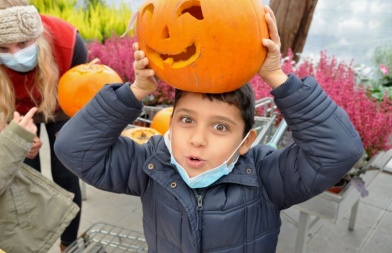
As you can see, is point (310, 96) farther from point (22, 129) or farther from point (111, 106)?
point (22, 129)

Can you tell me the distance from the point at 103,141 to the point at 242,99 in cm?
52

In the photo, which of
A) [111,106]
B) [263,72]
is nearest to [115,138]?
[111,106]

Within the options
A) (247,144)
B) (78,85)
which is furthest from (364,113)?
(78,85)

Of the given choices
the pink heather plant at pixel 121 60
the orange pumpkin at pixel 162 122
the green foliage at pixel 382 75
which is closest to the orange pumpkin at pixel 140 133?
the orange pumpkin at pixel 162 122

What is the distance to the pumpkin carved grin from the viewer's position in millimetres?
1249

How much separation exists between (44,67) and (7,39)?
309 millimetres

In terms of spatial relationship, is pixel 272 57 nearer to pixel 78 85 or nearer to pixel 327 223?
pixel 78 85

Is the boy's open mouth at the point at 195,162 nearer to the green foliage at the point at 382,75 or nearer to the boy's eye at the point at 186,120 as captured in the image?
the boy's eye at the point at 186,120

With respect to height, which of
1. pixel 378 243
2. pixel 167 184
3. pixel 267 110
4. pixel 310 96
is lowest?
pixel 378 243

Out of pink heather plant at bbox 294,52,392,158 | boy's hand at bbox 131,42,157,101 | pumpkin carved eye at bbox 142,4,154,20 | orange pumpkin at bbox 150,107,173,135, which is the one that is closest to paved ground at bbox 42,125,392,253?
pink heather plant at bbox 294,52,392,158

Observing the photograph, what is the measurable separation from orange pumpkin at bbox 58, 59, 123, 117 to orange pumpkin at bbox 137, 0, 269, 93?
1.42 m

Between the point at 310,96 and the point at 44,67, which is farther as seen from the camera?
the point at 44,67

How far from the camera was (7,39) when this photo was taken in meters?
2.09

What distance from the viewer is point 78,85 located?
2578mm
